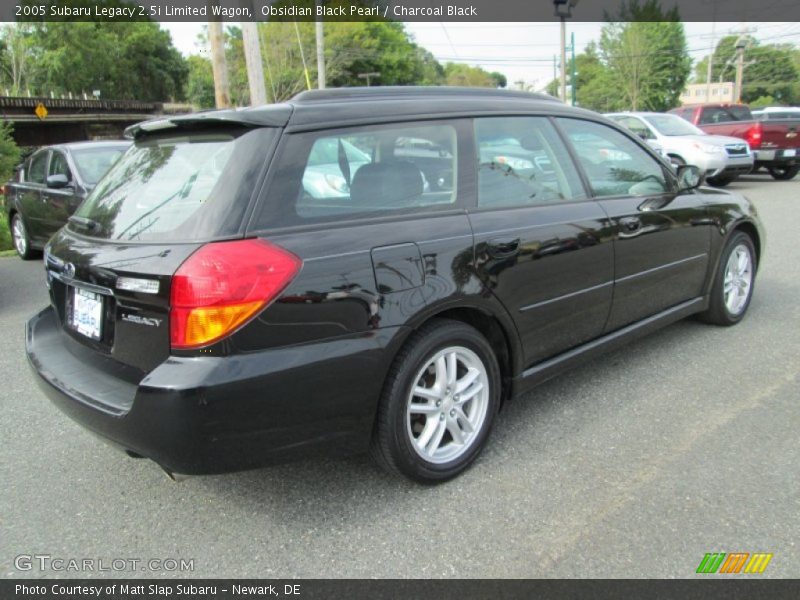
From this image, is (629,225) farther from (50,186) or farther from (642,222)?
(50,186)

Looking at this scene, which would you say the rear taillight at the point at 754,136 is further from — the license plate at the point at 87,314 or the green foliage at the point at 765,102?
the green foliage at the point at 765,102

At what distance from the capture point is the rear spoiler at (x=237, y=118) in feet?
7.90

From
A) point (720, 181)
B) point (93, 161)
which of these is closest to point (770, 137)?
point (720, 181)

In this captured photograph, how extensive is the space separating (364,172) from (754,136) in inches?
574

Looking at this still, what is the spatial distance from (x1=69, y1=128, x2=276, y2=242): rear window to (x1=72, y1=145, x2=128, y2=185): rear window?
5.01 meters

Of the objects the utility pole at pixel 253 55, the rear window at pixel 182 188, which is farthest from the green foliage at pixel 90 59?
the rear window at pixel 182 188

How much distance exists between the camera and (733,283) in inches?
183

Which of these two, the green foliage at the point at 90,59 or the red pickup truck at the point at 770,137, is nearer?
the red pickup truck at the point at 770,137

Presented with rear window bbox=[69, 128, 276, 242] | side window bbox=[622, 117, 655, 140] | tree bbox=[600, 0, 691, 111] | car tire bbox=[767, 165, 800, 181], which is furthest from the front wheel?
tree bbox=[600, 0, 691, 111]

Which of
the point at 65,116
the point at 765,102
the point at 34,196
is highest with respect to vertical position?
the point at 765,102

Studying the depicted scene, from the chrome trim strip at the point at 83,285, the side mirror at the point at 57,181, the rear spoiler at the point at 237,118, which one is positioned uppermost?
the rear spoiler at the point at 237,118

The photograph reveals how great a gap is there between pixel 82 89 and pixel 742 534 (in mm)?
75347

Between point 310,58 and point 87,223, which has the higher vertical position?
point 310,58

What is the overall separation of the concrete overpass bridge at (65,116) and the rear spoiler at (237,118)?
3130 centimetres
